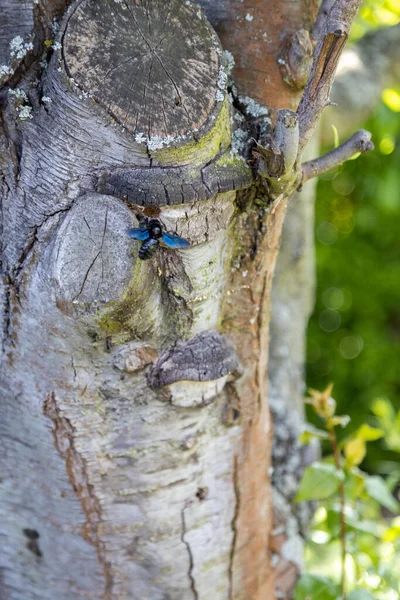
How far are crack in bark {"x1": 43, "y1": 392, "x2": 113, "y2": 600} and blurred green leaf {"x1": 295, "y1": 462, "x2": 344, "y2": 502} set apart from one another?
0.41 meters

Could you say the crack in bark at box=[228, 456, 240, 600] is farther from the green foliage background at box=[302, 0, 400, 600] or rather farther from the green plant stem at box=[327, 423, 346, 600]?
the green foliage background at box=[302, 0, 400, 600]

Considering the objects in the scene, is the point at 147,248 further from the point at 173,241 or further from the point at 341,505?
the point at 341,505

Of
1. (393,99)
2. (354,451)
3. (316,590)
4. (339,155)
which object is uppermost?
(393,99)

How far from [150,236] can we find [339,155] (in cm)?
37

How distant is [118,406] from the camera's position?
0.93 meters

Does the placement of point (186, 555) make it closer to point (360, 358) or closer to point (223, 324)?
point (223, 324)

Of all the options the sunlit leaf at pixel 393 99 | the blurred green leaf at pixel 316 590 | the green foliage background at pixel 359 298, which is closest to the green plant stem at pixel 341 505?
the blurred green leaf at pixel 316 590

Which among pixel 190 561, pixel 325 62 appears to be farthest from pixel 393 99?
pixel 190 561

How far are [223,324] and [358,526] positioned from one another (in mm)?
652

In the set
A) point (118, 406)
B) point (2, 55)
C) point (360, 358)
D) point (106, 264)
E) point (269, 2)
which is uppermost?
point (269, 2)

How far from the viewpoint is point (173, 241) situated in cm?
83

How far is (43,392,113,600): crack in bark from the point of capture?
94 centimetres

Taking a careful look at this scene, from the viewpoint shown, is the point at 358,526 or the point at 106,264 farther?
the point at 358,526

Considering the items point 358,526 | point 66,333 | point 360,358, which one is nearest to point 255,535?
point 358,526
